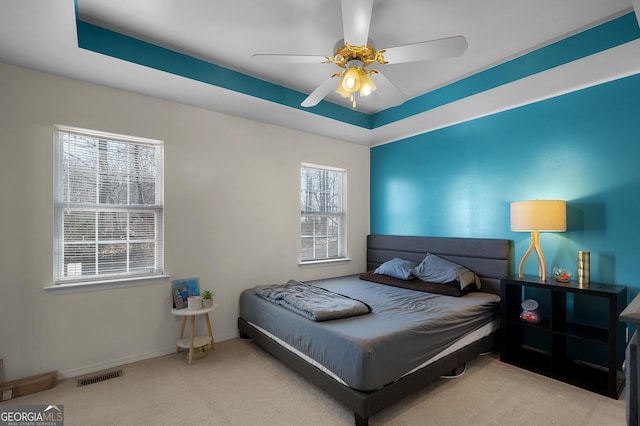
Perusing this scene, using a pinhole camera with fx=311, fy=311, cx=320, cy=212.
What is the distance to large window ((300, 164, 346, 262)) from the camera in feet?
13.9

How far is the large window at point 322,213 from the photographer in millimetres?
4223

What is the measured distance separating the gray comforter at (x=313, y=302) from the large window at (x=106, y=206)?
3.91 feet

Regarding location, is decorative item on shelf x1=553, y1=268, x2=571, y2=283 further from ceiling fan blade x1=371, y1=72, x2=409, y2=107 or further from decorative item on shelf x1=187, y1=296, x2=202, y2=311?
decorative item on shelf x1=187, y1=296, x2=202, y2=311

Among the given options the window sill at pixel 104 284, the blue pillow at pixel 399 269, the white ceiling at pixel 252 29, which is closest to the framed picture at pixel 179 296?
the window sill at pixel 104 284

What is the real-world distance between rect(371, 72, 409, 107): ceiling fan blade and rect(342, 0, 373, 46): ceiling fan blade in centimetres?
41

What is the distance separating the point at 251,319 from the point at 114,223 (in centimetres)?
160

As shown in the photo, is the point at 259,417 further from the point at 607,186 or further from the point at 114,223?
the point at 607,186

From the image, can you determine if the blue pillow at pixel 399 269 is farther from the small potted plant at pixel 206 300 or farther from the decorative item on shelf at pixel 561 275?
the small potted plant at pixel 206 300

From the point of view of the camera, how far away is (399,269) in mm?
3727

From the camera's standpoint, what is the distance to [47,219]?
255cm

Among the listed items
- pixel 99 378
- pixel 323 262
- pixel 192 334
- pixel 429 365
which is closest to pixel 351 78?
pixel 429 365

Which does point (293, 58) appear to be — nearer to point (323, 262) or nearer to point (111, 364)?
point (323, 262)

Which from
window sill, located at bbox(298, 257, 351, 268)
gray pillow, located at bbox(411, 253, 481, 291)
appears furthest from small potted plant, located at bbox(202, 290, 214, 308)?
gray pillow, located at bbox(411, 253, 481, 291)

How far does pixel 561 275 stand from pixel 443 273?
103 cm
